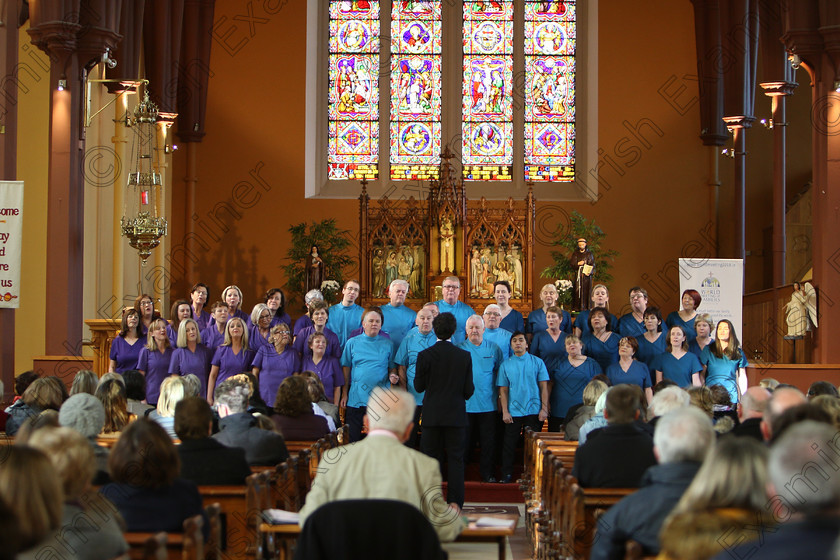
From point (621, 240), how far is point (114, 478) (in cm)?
1374

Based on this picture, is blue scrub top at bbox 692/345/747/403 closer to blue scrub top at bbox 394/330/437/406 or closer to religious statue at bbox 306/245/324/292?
blue scrub top at bbox 394/330/437/406

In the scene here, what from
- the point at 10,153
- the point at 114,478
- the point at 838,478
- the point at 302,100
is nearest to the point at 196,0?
the point at 302,100

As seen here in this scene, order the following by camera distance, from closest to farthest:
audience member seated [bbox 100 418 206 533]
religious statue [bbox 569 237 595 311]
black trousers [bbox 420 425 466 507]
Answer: audience member seated [bbox 100 418 206 533] → black trousers [bbox 420 425 466 507] → religious statue [bbox 569 237 595 311]

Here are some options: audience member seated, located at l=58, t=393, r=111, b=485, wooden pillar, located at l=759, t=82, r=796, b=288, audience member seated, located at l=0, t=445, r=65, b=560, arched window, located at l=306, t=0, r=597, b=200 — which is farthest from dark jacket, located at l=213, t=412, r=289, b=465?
arched window, located at l=306, t=0, r=597, b=200

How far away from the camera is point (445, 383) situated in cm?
790

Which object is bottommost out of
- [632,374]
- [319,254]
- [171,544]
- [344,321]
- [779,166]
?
[171,544]

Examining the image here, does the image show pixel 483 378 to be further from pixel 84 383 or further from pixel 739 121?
pixel 739 121

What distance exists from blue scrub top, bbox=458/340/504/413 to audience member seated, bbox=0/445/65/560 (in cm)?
658

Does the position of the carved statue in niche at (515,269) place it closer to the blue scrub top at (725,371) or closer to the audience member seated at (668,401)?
the blue scrub top at (725,371)

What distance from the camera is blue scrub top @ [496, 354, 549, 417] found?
9305 millimetres

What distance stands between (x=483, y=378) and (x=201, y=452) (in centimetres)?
478

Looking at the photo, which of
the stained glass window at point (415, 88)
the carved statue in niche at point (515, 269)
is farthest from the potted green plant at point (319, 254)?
the stained glass window at point (415, 88)

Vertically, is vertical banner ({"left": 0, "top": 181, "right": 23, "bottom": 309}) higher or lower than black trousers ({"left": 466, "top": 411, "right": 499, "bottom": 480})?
higher

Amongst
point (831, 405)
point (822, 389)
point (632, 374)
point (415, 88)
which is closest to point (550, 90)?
point (415, 88)
